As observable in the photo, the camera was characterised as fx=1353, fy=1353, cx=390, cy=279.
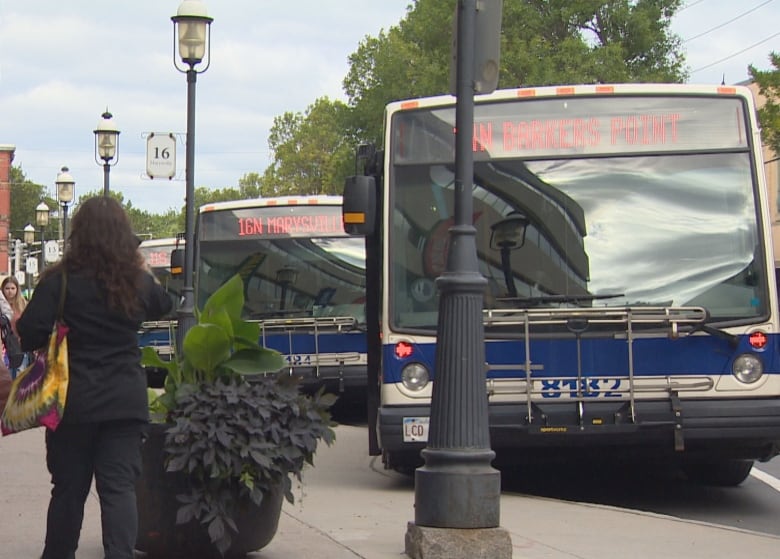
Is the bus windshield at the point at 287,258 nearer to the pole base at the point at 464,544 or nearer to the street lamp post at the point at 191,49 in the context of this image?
the street lamp post at the point at 191,49

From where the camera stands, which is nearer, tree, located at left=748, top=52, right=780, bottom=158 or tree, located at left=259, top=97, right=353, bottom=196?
tree, located at left=748, top=52, right=780, bottom=158

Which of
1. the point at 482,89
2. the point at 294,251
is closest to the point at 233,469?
the point at 482,89

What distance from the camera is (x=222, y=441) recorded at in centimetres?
633

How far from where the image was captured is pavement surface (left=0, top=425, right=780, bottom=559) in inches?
294

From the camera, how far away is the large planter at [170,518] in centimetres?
654

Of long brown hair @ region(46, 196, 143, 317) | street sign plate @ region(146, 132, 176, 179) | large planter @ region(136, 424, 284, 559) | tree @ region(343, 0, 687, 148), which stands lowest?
large planter @ region(136, 424, 284, 559)

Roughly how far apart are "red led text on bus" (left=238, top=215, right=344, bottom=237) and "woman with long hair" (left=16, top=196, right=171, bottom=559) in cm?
1159

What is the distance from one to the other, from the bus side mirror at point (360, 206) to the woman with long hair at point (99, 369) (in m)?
3.96

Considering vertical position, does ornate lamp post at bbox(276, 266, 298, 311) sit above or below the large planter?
above

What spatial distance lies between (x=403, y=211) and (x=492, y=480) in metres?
3.54

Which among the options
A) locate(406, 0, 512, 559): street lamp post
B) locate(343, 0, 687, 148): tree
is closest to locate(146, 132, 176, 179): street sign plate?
locate(406, 0, 512, 559): street lamp post

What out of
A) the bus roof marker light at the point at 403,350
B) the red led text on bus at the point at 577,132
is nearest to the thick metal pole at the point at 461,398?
the bus roof marker light at the point at 403,350

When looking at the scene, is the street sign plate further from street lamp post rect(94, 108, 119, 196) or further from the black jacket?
the black jacket

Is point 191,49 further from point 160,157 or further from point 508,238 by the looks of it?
point 508,238
